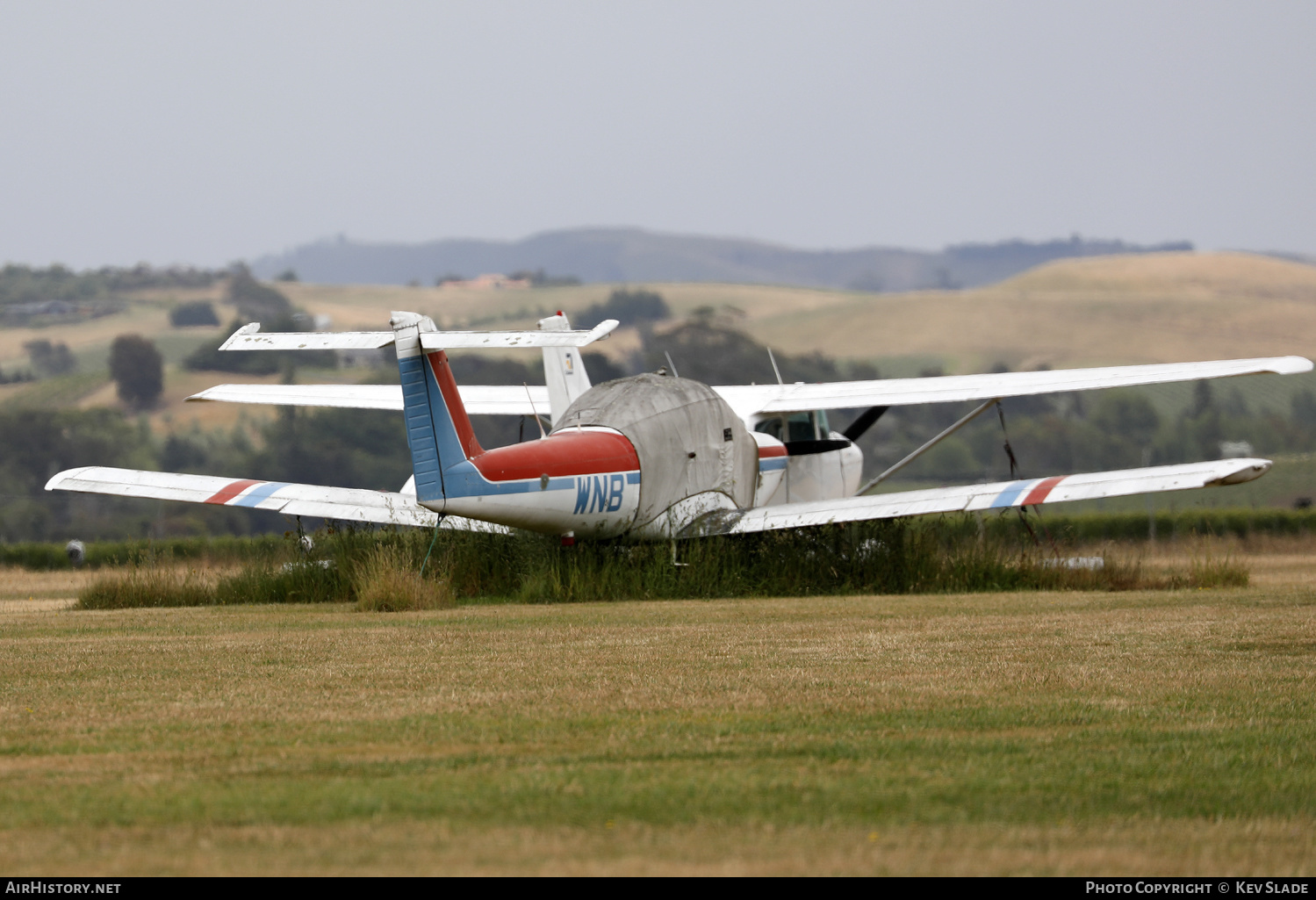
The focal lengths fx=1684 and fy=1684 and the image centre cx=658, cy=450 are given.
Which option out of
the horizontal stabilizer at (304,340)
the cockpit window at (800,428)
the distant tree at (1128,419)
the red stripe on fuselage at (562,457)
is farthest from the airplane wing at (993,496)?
the distant tree at (1128,419)

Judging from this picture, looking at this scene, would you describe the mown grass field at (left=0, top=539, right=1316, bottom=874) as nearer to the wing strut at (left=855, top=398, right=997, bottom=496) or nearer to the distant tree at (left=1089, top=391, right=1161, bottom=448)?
the wing strut at (left=855, top=398, right=997, bottom=496)

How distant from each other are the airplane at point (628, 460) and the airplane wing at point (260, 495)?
0.09ft

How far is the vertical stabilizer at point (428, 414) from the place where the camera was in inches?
599

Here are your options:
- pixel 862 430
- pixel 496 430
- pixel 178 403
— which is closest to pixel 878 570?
pixel 862 430

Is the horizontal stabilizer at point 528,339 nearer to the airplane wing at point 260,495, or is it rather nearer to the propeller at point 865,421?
the airplane wing at point 260,495

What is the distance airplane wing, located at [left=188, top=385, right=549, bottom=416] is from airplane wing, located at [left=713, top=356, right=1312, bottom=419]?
278cm

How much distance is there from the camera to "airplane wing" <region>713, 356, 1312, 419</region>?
19.1 m

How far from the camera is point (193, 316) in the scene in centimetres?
12762

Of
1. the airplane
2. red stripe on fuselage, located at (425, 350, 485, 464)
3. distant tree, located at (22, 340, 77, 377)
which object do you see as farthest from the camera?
distant tree, located at (22, 340, 77, 377)

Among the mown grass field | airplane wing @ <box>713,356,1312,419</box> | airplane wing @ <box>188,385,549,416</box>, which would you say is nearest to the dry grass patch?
the mown grass field

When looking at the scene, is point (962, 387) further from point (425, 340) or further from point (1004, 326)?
point (1004, 326)

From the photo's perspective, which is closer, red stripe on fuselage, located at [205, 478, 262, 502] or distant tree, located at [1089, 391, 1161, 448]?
red stripe on fuselage, located at [205, 478, 262, 502]

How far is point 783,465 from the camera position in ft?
72.8

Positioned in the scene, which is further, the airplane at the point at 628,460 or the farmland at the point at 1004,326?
the farmland at the point at 1004,326
